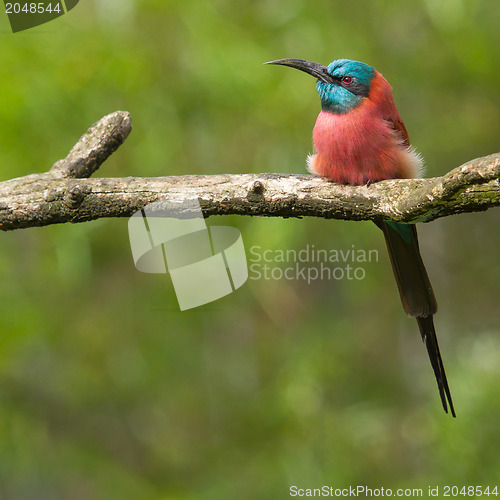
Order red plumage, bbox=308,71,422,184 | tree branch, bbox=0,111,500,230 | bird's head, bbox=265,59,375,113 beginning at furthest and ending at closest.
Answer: bird's head, bbox=265,59,375,113
red plumage, bbox=308,71,422,184
tree branch, bbox=0,111,500,230

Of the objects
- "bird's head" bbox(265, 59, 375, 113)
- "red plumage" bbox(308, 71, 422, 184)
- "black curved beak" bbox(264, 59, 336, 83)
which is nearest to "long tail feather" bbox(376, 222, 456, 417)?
"red plumage" bbox(308, 71, 422, 184)

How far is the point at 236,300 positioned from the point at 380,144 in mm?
2045

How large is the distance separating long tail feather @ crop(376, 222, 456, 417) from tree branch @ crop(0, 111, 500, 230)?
0.45m

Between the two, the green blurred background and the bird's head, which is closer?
the bird's head

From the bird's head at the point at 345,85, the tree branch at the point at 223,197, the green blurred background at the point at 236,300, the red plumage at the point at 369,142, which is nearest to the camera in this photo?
the tree branch at the point at 223,197

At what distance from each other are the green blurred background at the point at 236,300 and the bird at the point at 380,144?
0.78 m

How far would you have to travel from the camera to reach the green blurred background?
300 centimetres

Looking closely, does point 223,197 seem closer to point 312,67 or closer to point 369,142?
point 369,142

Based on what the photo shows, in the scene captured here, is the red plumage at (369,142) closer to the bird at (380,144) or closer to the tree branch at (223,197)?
the bird at (380,144)

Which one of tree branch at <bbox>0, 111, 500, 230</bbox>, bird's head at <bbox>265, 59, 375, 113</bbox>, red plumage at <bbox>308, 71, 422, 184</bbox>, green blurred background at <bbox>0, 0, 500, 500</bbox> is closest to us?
tree branch at <bbox>0, 111, 500, 230</bbox>

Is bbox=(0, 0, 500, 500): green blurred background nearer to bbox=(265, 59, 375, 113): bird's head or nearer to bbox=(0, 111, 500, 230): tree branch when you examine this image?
bbox=(265, 59, 375, 113): bird's head

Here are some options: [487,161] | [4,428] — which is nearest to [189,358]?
[4,428]

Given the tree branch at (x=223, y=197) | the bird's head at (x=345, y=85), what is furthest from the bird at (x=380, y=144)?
the tree branch at (x=223, y=197)

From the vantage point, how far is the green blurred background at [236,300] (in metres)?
3.00
